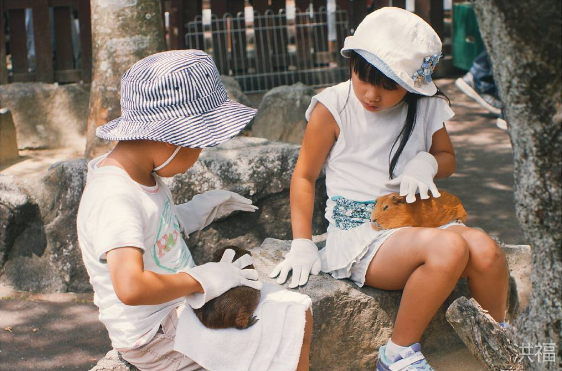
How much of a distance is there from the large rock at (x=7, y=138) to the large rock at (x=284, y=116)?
5.94ft

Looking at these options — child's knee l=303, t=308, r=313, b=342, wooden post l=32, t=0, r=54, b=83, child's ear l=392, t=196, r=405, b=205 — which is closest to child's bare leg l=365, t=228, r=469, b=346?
child's ear l=392, t=196, r=405, b=205

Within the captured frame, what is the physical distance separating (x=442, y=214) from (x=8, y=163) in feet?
12.8

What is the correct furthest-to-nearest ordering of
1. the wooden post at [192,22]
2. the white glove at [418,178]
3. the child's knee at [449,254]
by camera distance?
the wooden post at [192,22] → the white glove at [418,178] → the child's knee at [449,254]

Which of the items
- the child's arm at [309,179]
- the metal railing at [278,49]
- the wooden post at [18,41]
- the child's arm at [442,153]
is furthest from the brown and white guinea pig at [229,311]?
the wooden post at [18,41]

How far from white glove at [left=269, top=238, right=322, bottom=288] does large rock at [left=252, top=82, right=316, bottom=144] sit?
2.83 metres

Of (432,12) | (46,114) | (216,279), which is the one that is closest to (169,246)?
(216,279)

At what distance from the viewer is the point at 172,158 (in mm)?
2285

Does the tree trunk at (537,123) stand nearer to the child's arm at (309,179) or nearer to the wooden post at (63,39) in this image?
the child's arm at (309,179)

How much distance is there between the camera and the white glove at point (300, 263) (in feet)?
8.95

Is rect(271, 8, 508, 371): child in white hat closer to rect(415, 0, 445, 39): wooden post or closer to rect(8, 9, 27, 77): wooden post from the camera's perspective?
rect(415, 0, 445, 39): wooden post

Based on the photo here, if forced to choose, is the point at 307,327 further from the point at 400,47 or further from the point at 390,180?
the point at 400,47

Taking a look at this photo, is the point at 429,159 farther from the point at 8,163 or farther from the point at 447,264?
the point at 8,163

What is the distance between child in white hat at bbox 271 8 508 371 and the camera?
2.65m

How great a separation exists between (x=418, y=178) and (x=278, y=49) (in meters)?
5.14
